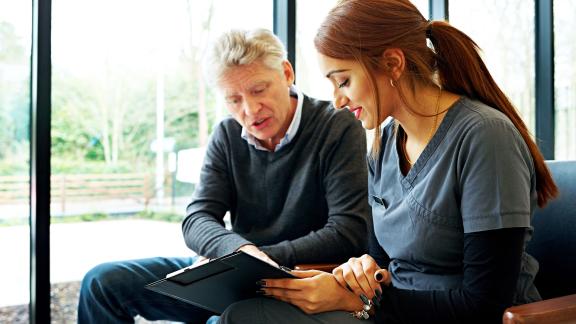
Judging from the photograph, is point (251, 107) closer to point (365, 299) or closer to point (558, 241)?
point (365, 299)

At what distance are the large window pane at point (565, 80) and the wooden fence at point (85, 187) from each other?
2247 mm

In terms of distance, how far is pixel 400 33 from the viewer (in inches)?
50.0

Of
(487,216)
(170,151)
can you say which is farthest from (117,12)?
(487,216)

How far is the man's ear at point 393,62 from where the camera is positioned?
127 cm

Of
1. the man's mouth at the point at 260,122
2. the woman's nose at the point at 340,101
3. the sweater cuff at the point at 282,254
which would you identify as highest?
the woman's nose at the point at 340,101

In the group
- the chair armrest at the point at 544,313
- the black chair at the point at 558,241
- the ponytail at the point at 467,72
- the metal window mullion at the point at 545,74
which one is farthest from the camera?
the metal window mullion at the point at 545,74

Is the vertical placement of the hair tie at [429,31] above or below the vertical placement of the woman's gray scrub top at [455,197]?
above

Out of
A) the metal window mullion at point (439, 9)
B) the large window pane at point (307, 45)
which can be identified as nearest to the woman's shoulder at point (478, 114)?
the large window pane at point (307, 45)

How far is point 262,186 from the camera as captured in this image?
194 cm

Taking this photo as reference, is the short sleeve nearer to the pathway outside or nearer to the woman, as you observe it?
the woman

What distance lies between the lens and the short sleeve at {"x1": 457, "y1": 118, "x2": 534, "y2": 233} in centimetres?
110

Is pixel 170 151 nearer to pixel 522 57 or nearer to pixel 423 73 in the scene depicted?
pixel 423 73

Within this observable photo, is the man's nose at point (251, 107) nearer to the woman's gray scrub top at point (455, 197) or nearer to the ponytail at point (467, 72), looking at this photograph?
the woman's gray scrub top at point (455, 197)

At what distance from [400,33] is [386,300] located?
0.58 m
